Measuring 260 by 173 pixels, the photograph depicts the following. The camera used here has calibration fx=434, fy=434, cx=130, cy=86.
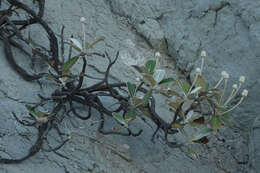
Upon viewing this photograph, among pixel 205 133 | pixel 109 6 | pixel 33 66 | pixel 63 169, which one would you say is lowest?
pixel 63 169

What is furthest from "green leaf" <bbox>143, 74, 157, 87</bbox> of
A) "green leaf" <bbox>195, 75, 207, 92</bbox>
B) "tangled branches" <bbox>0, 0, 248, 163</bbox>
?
"green leaf" <bbox>195, 75, 207, 92</bbox>

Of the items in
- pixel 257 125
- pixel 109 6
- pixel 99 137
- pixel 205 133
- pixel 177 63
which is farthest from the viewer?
pixel 109 6

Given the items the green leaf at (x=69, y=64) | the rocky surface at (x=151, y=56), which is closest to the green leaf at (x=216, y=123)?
the rocky surface at (x=151, y=56)

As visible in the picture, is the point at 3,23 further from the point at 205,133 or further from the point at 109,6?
the point at 205,133

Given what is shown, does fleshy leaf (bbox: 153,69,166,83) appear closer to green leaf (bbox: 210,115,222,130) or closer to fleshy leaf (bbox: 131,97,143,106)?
fleshy leaf (bbox: 131,97,143,106)

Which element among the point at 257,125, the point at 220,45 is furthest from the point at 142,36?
the point at 257,125

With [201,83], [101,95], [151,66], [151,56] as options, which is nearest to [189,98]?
[201,83]
